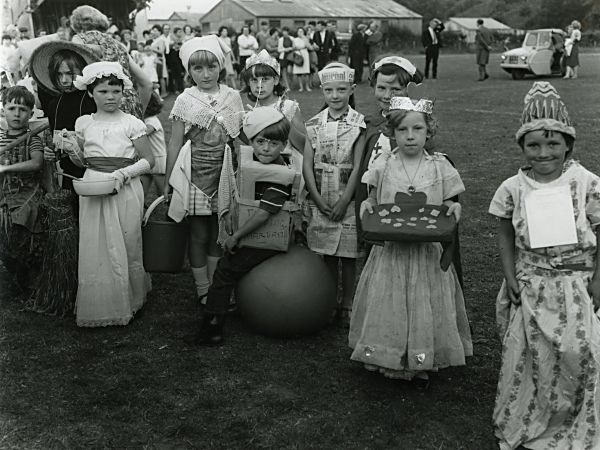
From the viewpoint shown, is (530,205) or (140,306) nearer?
(530,205)

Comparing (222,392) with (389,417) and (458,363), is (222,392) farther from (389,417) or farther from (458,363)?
(458,363)

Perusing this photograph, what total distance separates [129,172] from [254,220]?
108 centimetres

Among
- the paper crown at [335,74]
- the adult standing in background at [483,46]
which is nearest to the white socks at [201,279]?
the paper crown at [335,74]

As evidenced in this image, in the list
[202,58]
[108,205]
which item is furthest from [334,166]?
[108,205]

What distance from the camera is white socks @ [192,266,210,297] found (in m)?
5.57

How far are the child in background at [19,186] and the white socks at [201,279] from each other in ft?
4.46

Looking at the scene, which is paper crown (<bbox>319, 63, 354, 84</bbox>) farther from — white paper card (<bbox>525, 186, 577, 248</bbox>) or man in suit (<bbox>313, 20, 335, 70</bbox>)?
man in suit (<bbox>313, 20, 335, 70</bbox>)

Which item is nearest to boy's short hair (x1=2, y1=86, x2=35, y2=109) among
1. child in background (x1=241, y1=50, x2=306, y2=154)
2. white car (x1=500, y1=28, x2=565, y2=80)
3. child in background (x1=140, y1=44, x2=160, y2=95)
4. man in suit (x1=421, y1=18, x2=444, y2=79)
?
child in background (x1=241, y1=50, x2=306, y2=154)

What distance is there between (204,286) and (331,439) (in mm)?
2146

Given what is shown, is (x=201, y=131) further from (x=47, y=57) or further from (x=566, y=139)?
(x=566, y=139)

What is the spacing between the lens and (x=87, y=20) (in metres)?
6.05

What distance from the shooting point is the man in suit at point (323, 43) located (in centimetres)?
2522

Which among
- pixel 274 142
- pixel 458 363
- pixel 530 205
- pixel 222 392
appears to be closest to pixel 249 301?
pixel 222 392

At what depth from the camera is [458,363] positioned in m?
4.11
